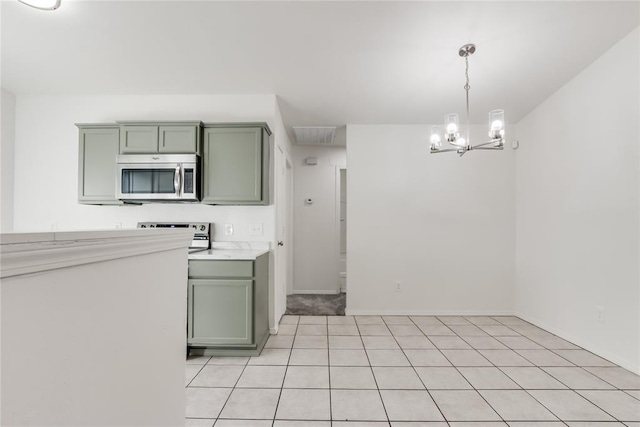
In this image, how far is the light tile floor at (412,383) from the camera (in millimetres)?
1760

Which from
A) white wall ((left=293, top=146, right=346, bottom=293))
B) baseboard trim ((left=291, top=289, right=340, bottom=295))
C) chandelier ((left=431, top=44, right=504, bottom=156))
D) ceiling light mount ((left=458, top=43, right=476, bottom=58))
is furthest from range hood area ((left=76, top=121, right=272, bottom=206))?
baseboard trim ((left=291, top=289, right=340, bottom=295))

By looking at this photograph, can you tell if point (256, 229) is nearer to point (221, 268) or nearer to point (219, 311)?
point (221, 268)

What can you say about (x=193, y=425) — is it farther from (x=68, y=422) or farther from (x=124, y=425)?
(x=68, y=422)

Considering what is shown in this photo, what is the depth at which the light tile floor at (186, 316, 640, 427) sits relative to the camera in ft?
5.77

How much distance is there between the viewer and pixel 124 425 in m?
0.77

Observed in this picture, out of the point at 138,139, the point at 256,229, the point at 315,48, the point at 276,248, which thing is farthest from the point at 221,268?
the point at 315,48

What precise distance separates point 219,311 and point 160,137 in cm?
174

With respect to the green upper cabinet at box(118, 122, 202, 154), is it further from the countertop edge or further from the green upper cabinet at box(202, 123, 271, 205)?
the countertop edge

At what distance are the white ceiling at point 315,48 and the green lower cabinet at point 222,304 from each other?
1.79 meters

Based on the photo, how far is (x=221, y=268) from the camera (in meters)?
2.52

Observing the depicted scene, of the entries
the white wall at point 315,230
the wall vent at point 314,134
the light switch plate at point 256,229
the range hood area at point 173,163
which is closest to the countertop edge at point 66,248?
the range hood area at point 173,163

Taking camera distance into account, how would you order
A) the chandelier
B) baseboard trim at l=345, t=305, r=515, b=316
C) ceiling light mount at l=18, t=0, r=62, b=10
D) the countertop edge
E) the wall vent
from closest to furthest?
the countertop edge < ceiling light mount at l=18, t=0, r=62, b=10 < the chandelier < baseboard trim at l=345, t=305, r=515, b=316 < the wall vent

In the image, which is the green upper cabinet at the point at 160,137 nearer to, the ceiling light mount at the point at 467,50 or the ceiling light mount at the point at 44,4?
the ceiling light mount at the point at 44,4

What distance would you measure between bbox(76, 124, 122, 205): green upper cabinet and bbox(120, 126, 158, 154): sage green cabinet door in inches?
4.0
